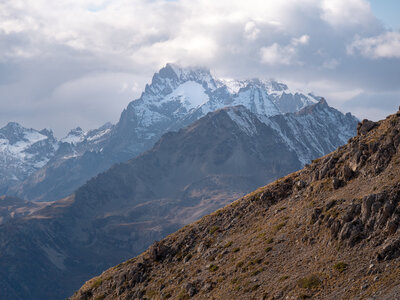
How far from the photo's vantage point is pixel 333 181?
267ft

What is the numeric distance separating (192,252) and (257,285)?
23612mm

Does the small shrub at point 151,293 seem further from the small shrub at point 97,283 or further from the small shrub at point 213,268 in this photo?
the small shrub at point 97,283

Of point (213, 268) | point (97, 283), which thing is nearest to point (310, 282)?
point (213, 268)

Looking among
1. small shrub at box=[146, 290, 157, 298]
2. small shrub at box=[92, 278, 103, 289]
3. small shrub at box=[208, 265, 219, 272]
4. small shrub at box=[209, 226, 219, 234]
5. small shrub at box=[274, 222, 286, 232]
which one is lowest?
small shrub at box=[146, 290, 157, 298]

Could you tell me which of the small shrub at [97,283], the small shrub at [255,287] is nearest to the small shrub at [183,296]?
the small shrub at [255,287]

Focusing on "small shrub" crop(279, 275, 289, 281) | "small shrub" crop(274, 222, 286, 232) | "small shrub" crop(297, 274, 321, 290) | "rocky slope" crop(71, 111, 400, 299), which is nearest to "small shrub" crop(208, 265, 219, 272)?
"rocky slope" crop(71, 111, 400, 299)

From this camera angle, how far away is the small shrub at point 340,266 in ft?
203

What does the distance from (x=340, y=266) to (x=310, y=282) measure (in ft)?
11.6

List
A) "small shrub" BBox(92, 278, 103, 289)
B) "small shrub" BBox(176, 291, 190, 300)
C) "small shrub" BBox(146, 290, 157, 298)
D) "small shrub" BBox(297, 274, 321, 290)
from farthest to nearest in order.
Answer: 1. "small shrub" BBox(92, 278, 103, 289)
2. "small shrub" BBox(146, 290, 157, 298)
3. "small shrub" BBox(176, 291, 190, 300)
4. "small shrub" BBox(297, 274, 321, 290)

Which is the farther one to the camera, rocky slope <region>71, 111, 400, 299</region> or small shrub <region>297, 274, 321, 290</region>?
small shrub <region>297, 274, 321, 290</region>

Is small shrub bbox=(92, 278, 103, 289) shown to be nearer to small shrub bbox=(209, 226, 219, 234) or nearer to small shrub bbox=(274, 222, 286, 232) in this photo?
small shrub bbox=(209, 226, 219, 234)

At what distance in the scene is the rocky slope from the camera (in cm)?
6166

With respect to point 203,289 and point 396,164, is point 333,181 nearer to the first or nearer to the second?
point 396,164

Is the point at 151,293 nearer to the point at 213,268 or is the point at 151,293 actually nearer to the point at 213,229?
the point at 213,268
